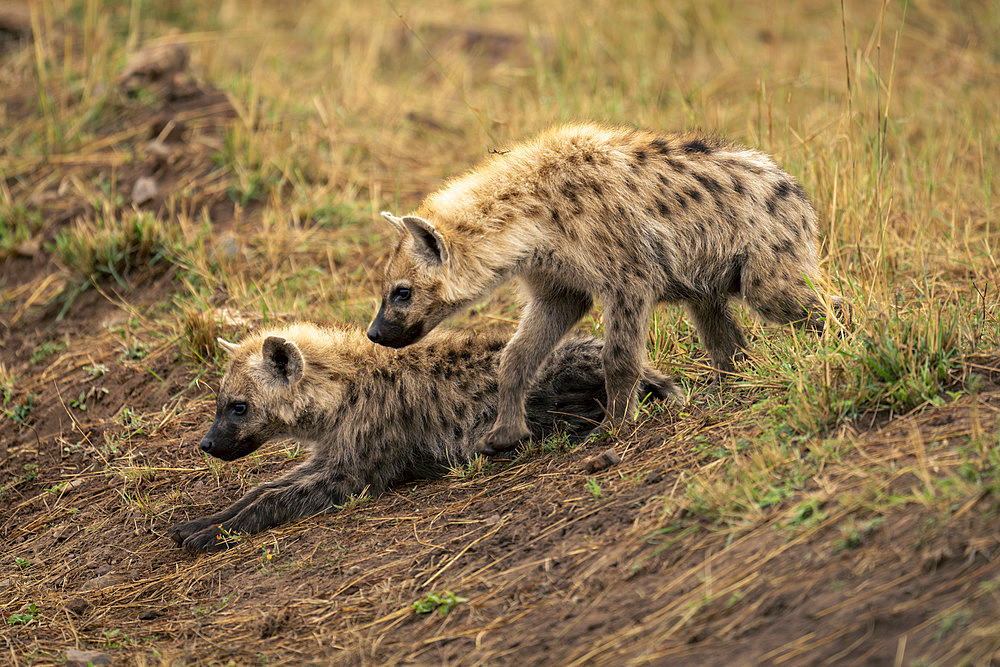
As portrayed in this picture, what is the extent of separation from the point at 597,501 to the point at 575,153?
4.90ft

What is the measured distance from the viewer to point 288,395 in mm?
4238

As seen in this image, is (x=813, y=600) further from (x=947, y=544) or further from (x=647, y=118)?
(x=647, y=118)

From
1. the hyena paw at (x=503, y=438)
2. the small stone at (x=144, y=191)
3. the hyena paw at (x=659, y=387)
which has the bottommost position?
the hyena paw at (x=503, y=438)

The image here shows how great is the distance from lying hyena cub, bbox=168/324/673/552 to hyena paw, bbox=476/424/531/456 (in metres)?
0.20

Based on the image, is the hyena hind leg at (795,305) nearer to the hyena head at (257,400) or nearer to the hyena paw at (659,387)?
the hyena paw at (659,387)

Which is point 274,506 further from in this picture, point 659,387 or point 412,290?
point 659,387

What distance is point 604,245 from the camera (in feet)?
12.7

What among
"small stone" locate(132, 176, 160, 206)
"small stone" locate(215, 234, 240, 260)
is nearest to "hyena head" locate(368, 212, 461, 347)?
"small stone" locate(215, 234, 240, 260)

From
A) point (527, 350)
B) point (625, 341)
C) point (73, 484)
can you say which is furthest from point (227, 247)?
point (625, 341)

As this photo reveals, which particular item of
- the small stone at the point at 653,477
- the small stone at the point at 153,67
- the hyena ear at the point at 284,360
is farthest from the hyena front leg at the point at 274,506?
the small stone at the point at 153,67

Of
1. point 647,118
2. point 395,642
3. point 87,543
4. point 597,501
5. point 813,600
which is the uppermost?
point 647,118

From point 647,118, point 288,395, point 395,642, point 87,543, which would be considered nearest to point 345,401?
point 288,395

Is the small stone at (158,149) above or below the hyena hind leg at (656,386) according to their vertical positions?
above

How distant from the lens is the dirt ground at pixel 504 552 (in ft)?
7.97
